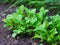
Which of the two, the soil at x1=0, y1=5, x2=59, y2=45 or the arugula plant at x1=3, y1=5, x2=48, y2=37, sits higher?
the arugula plant at x1=3, y1=5, x2=48, y2=37

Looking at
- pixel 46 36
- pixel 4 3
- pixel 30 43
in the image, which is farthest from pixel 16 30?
pixel 4 3

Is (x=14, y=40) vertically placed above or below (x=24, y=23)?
below

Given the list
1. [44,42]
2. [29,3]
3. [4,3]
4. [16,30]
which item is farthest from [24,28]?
[4,3]

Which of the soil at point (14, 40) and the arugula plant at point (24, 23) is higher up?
the arugula plant at point (24, 23)

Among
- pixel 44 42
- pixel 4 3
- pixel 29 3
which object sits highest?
pixel 4 3

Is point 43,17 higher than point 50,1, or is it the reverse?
point 50,1

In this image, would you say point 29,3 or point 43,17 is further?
point 29,3

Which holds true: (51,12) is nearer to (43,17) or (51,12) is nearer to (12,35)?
(43,17)

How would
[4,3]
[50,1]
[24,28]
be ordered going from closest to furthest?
[24,28]
[50,1]
[4,3]

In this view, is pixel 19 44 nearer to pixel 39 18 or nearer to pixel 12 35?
pixel 12 35

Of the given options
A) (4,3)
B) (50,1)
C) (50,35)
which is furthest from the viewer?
(4,3)
